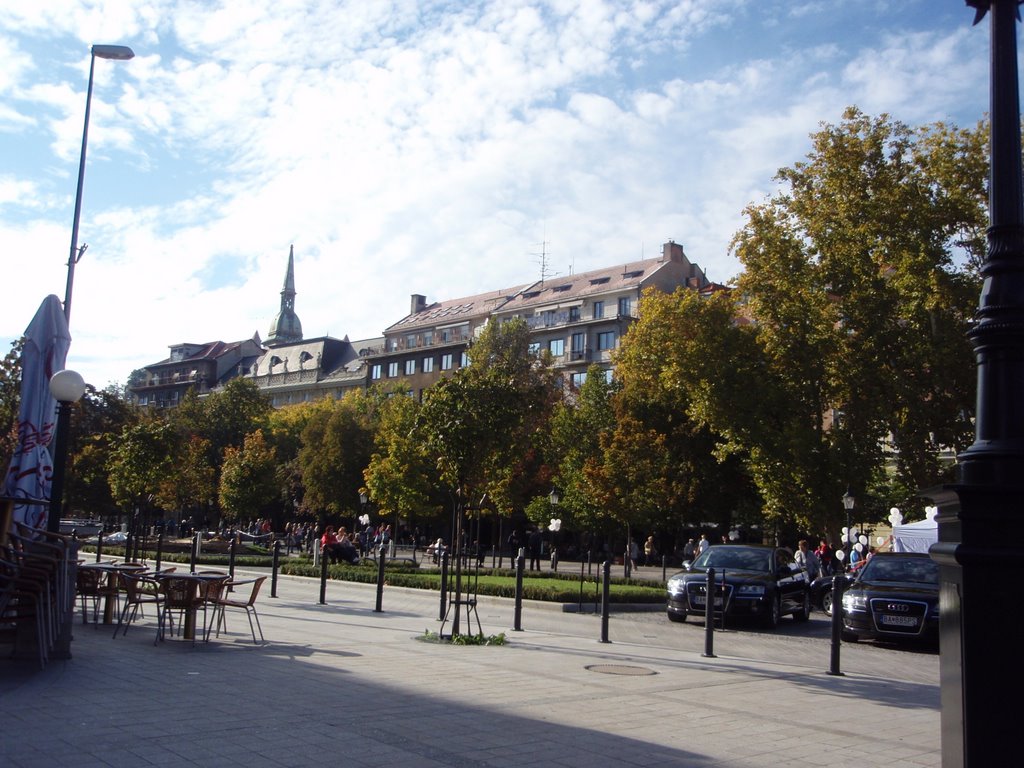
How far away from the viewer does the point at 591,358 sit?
72.2 m

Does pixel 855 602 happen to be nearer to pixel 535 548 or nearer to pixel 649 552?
pixel 535 548

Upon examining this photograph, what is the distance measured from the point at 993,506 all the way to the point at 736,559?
15.8 meters

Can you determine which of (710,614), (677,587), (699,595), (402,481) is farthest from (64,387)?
(402,481)

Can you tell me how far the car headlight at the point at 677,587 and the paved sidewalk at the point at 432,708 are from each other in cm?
569

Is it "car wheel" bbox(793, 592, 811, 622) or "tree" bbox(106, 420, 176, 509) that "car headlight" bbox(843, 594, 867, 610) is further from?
"tree" bbox(106, 420, 176, 509)

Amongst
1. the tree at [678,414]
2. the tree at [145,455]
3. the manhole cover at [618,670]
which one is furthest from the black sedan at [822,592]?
the tree at [145,455]

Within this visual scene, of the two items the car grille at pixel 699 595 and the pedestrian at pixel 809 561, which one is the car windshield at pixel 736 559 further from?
the pedestrian at pixel 809 561

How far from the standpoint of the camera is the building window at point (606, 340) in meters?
71.4

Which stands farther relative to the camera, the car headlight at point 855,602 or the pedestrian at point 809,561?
the pedestrian at point 809,561

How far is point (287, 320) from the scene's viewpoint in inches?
5935

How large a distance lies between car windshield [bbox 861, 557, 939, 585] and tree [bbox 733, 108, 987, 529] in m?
12.6

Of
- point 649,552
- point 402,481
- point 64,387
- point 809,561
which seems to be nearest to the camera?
point 64,387

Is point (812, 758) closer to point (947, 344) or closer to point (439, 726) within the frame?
point (439, 726)

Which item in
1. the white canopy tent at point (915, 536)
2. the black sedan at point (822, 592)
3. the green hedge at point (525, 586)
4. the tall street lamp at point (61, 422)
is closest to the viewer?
the tall street lamp at point (61, 422)
